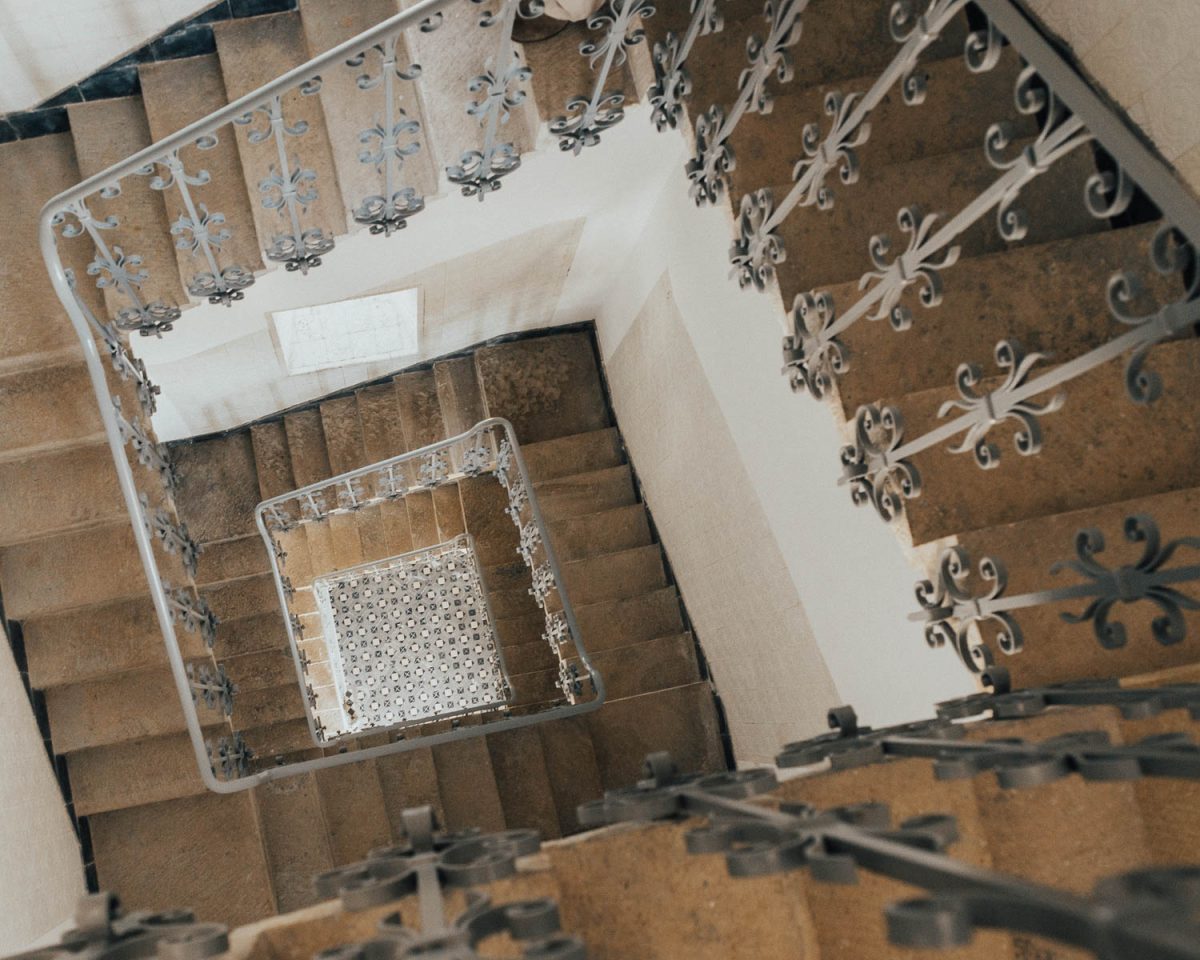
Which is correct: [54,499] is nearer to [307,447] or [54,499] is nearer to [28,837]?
[28,837]

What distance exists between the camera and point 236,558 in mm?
6668

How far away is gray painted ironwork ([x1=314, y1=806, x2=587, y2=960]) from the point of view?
100cm

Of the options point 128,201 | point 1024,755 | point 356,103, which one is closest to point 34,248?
point 128,201

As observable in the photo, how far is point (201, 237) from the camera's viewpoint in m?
3.53

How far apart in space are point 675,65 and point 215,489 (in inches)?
185

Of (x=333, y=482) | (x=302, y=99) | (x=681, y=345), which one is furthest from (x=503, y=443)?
(x=302, y=99)

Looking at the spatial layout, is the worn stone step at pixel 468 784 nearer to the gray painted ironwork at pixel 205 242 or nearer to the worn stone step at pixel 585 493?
the worn stone step at pixel 585 493

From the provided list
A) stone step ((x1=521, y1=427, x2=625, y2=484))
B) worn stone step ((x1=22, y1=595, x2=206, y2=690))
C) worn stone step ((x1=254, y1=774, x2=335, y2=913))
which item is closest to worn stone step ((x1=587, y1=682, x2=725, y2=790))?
stone step ((x1=521, y1=427, x2=625, y2=484))

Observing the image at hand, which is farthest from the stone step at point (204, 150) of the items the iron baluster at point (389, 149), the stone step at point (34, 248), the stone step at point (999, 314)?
the stone step at point (999, 314)

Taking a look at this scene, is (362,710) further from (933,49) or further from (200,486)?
(933,49)

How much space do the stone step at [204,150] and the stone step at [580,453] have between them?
285 cm

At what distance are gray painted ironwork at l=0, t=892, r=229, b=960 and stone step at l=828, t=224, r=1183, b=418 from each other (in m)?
1.72

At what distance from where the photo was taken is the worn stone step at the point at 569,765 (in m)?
6.05

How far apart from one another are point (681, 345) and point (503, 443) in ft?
5.93
